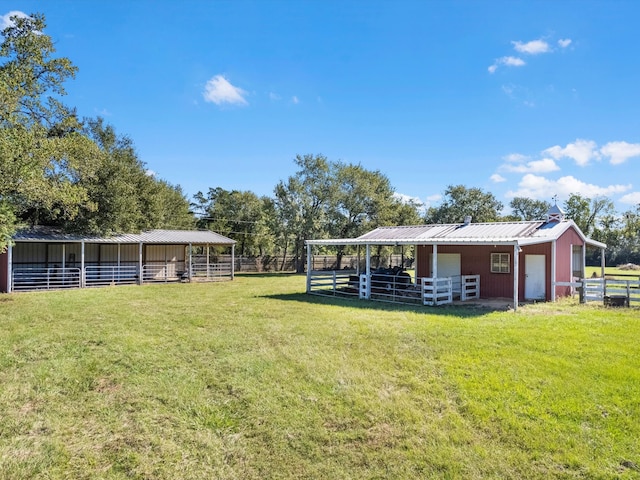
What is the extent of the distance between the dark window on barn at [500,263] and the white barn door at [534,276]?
2.18 feet

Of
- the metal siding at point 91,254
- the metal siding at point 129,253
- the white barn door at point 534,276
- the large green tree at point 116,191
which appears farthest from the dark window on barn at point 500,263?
the metal siding at point 91,254

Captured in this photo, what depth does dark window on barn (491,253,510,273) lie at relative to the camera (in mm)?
15281

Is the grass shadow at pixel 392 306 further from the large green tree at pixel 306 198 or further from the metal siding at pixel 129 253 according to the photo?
the large green tree at pixel 306 198

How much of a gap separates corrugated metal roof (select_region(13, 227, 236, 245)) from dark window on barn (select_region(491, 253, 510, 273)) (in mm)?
15373

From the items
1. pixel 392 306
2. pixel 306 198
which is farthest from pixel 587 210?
pixel 392 306

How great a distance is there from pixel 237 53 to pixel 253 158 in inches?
577

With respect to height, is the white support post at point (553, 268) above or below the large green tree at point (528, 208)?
below

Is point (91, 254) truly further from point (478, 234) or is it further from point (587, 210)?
point (587, 210)

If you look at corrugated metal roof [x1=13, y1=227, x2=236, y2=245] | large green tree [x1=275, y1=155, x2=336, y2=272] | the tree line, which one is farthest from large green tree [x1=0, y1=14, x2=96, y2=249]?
large green tree [x1=275, y1=155, x2=336, y2=272]

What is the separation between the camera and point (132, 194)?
2288 cm

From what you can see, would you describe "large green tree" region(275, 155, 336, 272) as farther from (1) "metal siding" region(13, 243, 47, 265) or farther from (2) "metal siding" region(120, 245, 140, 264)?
(1) "metal siding" region(13, 243, 47, 265)

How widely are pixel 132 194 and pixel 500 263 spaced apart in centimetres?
1961

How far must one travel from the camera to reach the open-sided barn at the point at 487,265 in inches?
564

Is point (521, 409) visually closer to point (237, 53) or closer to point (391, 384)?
point (391, 384)
